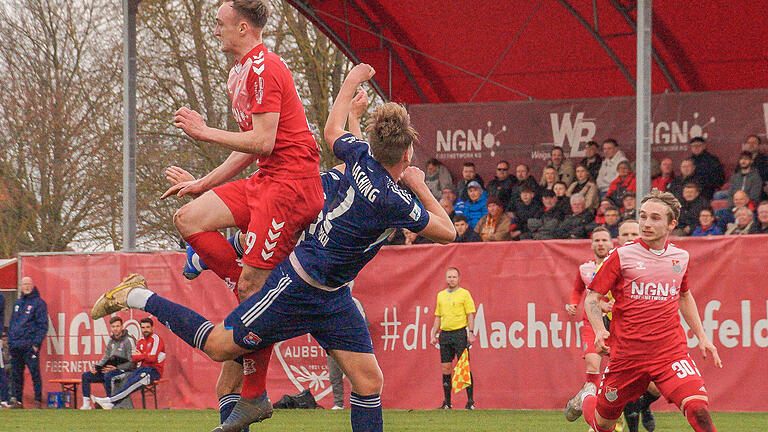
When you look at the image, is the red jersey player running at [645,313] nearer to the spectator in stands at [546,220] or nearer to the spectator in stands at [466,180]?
the spectator in stands at [546,220]

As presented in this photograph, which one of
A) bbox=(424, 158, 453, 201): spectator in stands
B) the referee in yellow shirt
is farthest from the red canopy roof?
the referee in yellow shirt

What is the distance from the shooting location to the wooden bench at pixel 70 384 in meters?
16.7

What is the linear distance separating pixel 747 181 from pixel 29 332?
1087 centimetres

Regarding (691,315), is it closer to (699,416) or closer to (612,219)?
(699,416)

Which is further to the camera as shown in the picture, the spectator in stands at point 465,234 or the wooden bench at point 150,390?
the spectator in stands at point 465,234

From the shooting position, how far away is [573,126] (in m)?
20.8

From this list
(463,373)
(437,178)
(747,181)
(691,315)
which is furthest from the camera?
(437,178)

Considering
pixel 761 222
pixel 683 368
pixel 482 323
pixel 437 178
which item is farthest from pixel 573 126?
pixel 683 368

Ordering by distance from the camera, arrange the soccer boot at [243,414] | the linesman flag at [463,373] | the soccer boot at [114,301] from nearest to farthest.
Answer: the soccer boot at [243,414] → the soccer boot at [114,301] → the linesman flag at [463,373]

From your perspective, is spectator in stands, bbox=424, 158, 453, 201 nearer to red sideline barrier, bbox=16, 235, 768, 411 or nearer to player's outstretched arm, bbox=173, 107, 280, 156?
red sideline barrier, bbox=16, 235, 768, 411

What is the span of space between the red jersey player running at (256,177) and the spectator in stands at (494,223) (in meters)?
11.0

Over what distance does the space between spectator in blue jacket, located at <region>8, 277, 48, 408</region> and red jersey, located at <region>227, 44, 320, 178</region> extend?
11.3m

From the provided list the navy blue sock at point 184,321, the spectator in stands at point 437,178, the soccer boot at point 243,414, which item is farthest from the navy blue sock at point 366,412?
the spectator in stands at point 437,178

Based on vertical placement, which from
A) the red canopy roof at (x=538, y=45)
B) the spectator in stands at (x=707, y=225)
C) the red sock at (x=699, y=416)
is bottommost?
the red sock at (x=699, y=416)
